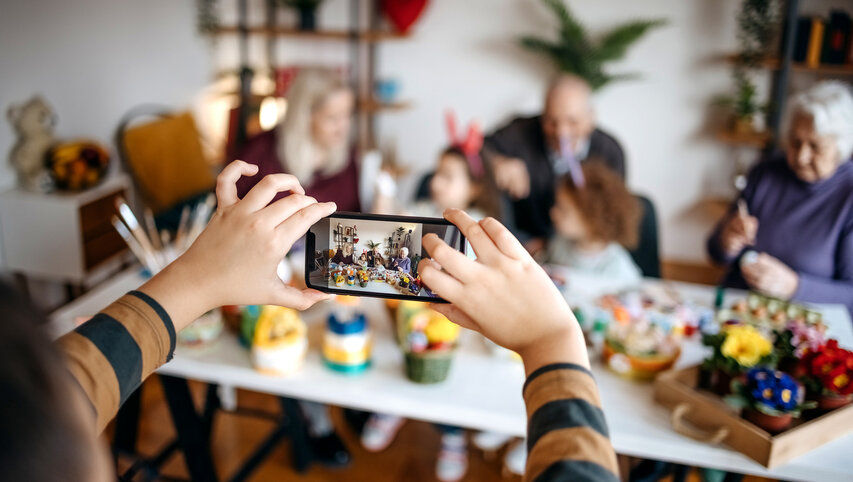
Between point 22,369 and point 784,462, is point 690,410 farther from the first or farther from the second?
point 22,369

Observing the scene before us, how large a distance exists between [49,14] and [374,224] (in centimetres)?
283

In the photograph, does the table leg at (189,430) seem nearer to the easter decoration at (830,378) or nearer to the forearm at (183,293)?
the forearm at (183,293)

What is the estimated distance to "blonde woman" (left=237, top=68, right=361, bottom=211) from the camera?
92.0 inches

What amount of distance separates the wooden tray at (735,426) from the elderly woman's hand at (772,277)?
604 mm

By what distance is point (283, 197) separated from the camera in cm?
66

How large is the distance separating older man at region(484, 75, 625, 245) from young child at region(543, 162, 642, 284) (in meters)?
0.31

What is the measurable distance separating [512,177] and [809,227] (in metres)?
1.06

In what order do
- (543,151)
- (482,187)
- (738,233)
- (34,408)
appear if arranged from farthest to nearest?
1. (543,151)
2. (482,187)
3. (738,233)
4. (34,408)

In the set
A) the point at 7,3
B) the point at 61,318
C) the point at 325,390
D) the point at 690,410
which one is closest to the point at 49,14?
the point at 7,3

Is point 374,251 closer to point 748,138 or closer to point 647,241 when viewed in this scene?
point 647,241

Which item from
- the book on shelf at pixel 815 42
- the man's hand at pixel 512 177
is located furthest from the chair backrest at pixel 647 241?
the book on shelf at pixel 815 42

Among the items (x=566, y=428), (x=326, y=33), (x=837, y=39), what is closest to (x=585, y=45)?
(x=837, y=39)

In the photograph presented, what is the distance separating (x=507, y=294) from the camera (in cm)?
56

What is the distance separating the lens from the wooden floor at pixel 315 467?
79.2 inches
